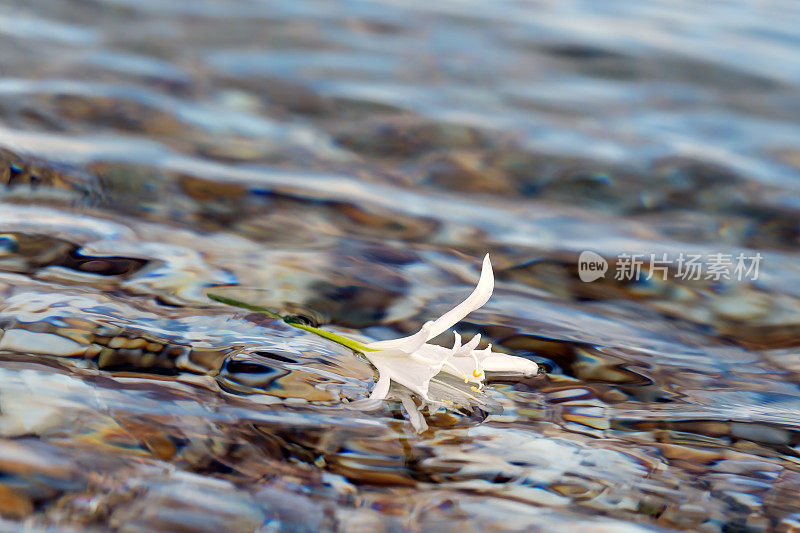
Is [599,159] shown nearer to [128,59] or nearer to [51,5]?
[128,59]

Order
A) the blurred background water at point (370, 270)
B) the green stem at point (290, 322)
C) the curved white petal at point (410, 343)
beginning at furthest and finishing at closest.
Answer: the green stem at point (290, 322) → the curved white petal at point (410, 343) → the blurred background water at point (370, 270)

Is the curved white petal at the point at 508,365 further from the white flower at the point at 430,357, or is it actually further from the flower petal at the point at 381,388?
the flower petal at the point at 381,388

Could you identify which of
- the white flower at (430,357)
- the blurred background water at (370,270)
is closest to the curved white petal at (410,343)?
the white flower at (430,357)

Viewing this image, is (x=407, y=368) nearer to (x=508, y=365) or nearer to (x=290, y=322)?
(x=508, y=365)

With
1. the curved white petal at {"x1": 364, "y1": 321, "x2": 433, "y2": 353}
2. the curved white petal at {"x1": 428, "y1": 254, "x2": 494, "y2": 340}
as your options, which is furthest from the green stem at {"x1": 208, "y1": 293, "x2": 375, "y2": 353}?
the curved white petal at {"x1": 428, "y1": 254, "x2": 494, "y2": 340}

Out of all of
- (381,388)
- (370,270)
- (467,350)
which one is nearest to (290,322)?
(381,388)

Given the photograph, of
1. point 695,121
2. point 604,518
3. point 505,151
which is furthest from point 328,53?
point 604,518

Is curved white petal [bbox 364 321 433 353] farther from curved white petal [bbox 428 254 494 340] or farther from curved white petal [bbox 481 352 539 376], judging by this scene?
curved white petal [bbox 481 352 539 376]
